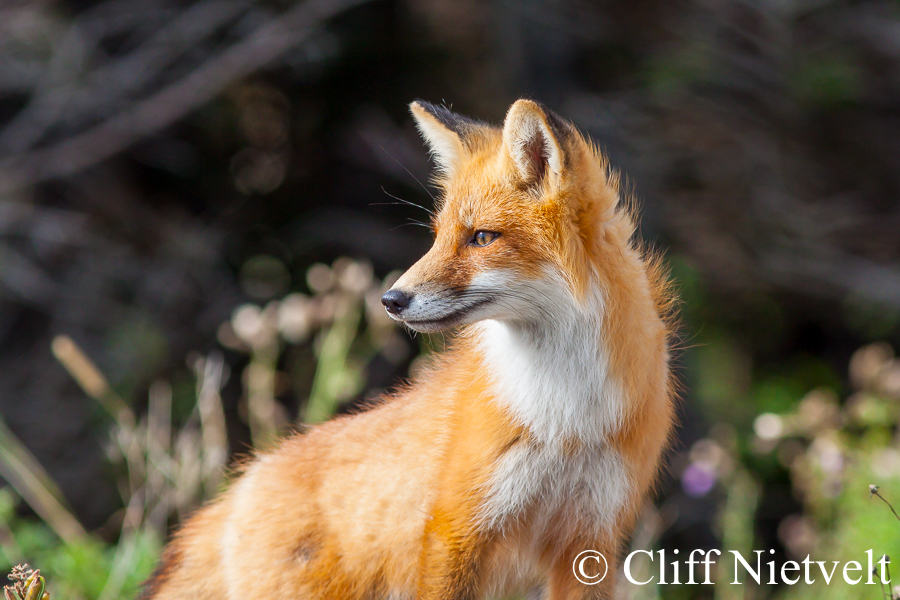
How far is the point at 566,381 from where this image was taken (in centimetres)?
249

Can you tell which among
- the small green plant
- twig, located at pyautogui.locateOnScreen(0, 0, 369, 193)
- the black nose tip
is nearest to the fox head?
the black nose tip

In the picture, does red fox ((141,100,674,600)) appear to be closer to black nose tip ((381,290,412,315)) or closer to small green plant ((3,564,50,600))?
black nose tip ((381,290,412,315))

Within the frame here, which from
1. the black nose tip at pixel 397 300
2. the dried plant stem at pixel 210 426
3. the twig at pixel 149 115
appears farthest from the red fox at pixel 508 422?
the twig at pixel 149 115

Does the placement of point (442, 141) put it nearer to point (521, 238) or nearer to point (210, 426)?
point (521, 238)

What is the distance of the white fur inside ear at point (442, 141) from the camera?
284 centimetres

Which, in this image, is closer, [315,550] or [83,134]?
[315,550]

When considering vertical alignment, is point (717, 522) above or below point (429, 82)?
below

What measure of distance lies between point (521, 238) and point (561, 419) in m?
0.58

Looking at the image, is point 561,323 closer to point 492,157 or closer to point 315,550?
point 492,157

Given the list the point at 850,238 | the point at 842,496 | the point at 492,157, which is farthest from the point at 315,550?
the point at 850,238

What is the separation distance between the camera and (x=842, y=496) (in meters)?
3.98

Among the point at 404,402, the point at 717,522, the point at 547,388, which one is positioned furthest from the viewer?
the point at 717,522

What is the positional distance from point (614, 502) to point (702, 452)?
164 centimetres

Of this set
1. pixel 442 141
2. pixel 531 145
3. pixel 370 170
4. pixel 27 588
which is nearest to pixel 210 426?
pixel 27 588
